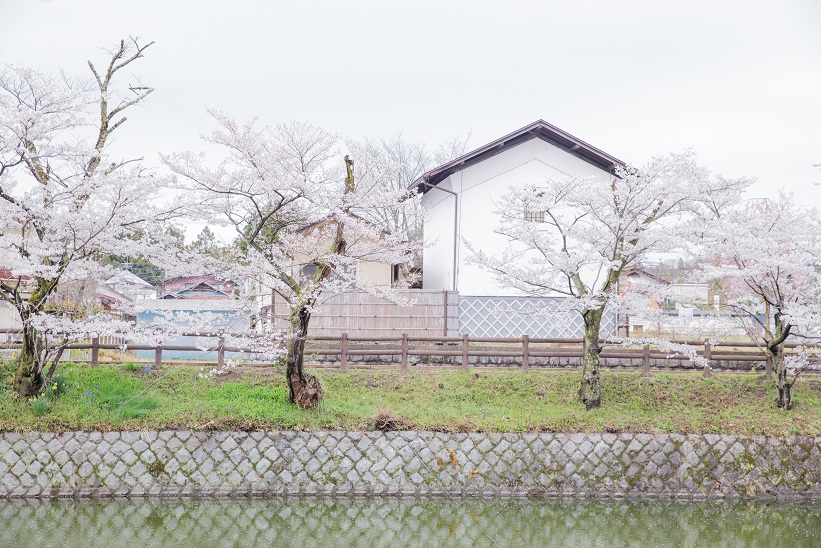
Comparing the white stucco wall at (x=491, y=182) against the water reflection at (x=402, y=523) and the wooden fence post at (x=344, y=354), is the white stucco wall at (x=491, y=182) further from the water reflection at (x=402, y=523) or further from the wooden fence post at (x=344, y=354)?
the water reflection at (x=402, y=523)

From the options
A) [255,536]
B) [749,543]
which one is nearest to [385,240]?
[255,536]

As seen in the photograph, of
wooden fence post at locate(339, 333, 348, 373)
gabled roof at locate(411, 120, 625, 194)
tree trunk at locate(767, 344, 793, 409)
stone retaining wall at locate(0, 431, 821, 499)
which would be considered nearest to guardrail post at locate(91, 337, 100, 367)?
stone retaining wall at locate(0, 431, 821, 499)

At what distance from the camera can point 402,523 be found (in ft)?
34.9

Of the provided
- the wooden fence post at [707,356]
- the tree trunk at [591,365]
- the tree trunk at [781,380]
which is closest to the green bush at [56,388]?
the tree trunk at [591,365]

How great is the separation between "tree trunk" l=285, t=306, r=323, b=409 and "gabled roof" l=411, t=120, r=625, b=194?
7824 mm

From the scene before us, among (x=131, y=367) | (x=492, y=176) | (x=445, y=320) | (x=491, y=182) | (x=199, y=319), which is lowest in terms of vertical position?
(x=131, y=367)

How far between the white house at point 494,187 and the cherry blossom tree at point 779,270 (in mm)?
→ 5171

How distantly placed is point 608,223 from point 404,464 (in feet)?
19.1

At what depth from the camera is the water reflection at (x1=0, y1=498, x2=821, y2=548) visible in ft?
31.9

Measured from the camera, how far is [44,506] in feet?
35.4

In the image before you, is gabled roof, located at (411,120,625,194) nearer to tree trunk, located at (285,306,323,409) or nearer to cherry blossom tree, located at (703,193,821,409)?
cherry blossom tree, located at (703,193,821,409)

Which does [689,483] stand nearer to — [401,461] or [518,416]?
[518,416]

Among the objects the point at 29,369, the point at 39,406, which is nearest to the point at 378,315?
the point at 29,369

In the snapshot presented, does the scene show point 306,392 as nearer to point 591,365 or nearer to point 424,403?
point 424,403
